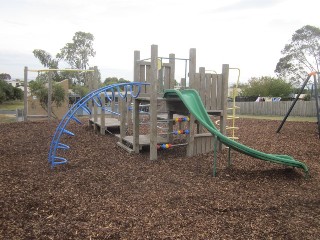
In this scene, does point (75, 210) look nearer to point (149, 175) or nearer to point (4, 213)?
point (4, 213)

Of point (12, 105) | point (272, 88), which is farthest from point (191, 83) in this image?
point (12, 105)

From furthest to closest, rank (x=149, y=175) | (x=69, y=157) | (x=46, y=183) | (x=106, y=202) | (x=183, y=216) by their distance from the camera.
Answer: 1. (x=69, y=157)
2. (x=149, y=175)
3. (x=46, y=183)
4. (x=106, y=202)
5. (x=183, y=216)

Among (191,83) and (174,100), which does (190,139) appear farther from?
(191,83)

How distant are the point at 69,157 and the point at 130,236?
162 inches

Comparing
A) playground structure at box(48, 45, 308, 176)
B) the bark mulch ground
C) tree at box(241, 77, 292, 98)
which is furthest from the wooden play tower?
tree at box(241, 77, 292, 98)

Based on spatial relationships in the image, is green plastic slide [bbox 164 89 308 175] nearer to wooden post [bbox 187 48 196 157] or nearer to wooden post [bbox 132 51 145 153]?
wooden post [bbox 187 48 196 157]

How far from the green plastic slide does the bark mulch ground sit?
0.91 feet

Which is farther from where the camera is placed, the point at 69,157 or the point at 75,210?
the point at 69,157

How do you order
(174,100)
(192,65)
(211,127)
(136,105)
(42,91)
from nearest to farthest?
(211,127)
(192,65)
(174,100)
(136,105)
(42,91)

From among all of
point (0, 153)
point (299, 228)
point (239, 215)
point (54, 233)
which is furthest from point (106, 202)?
point (0, 153)

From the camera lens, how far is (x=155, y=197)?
14.5 ft

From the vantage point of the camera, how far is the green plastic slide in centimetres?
531

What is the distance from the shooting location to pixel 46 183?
16.8ft

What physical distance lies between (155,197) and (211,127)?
6.13 ft
